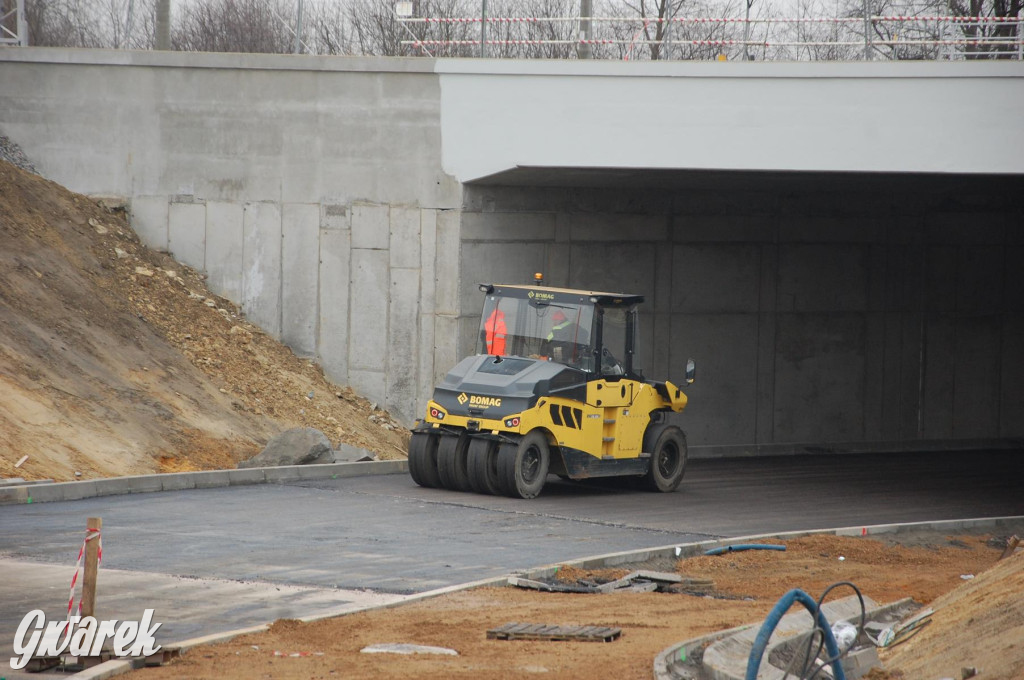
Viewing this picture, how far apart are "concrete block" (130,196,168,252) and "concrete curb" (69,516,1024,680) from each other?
530 inches

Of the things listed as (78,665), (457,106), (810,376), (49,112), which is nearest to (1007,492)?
(810,376)

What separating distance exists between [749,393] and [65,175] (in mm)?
13952

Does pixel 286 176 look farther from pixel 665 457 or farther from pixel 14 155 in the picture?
pixel 665 457

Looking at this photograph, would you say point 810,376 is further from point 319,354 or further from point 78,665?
point 78,665

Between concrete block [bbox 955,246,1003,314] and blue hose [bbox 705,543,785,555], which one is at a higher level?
concrete block [bbox 955,246,1003,314]

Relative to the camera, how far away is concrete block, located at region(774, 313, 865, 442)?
27.1 metres

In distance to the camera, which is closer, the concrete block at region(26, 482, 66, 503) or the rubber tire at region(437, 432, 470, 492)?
the concrete block at region(26, 482, 66, 503)

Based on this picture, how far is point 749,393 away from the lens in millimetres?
26750

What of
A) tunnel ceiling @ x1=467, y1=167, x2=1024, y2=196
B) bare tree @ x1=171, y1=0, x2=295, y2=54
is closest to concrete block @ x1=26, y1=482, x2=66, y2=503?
tunnel ceiling @ x1=467, y1=167, x2=1024, y2=196

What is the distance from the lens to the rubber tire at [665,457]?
19609 mm

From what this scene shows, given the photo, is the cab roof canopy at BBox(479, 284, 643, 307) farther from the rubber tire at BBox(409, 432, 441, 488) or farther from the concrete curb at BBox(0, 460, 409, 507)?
the concrete curb at BBox(0, 460, 409, 507)

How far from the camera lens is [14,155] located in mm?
24734

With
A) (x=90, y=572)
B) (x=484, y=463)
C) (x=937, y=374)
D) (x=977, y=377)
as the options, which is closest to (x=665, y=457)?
(x=484, y=463)

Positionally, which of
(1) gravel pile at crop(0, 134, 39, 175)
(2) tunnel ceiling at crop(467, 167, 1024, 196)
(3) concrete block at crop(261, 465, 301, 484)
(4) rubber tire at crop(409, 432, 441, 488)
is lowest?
(3) concrete block at crop(261, 465, 301, 484)
